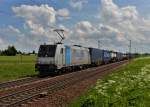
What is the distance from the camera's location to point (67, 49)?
40781mm

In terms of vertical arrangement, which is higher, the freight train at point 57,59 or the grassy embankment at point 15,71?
the freight train at point 57,59

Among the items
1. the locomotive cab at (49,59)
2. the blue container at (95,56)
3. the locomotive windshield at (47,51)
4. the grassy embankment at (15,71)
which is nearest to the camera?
the locomotive cab at (49,59)

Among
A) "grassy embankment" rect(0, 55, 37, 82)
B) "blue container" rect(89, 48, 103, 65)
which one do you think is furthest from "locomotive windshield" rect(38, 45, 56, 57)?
"blue container" rect(89, 48, 103, 65)

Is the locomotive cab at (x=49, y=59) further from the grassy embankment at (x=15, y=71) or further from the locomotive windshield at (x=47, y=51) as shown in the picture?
the grassy embankment at (x=15, y=71)

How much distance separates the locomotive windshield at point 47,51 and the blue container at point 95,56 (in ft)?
73.9

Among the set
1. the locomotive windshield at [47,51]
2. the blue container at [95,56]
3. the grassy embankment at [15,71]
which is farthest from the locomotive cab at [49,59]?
the blue container at [95,56]

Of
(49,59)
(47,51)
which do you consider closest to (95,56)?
(47,51)

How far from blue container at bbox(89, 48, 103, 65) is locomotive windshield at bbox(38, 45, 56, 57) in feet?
73.9

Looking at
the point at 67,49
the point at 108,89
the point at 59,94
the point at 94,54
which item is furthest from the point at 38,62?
the point at 94,54

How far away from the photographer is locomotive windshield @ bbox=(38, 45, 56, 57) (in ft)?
121

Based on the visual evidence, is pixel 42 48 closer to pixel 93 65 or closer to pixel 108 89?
pixel 108 89

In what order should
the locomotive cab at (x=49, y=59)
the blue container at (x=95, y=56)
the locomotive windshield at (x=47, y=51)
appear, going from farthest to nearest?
1. the blue container at (x=95, y=56)
2. the locomotive windshield at (x=47, y=51)
3. the locomotive cab at (x=49, y=59)

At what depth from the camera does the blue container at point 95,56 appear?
6062cm

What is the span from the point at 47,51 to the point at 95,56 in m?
27.8
